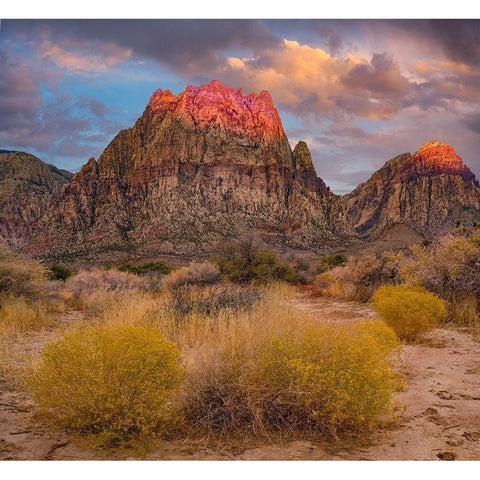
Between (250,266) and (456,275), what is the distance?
1191 cm

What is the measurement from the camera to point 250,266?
21.2m

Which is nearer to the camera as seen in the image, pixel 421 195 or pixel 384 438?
pixel 384 438

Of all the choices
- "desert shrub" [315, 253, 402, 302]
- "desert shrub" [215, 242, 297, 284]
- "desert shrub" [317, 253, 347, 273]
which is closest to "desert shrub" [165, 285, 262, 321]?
"desert shrub" [315, 253, 402, 302]

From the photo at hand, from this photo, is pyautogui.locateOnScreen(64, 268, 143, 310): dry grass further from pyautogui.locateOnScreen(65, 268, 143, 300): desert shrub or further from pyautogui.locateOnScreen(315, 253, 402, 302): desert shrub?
pyautogui.locateOnScreen(315, 253, 402, 302): desert shrub

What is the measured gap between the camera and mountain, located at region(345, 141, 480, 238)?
12531 mm

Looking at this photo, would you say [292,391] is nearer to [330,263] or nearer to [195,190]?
[330,263]

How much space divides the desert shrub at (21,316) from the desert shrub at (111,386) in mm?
5740

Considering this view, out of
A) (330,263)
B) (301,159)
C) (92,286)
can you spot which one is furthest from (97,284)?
(301,159)

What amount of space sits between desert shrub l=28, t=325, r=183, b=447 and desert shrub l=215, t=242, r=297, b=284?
1578 centimetres

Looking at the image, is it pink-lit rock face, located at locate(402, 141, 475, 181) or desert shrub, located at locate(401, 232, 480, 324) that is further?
desert shrub, located at locate(401, 232, 480, 324)

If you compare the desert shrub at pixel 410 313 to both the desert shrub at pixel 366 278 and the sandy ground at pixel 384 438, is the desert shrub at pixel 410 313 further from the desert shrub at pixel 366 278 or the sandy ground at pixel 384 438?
the desert shrub at pixel 366 278

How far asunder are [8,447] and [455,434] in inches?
169

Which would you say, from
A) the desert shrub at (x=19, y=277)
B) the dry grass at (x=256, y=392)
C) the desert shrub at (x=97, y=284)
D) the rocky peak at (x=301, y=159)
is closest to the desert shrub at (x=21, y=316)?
the desert shrub at (x=19, y=277)

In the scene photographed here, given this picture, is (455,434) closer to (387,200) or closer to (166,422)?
(166,422)
